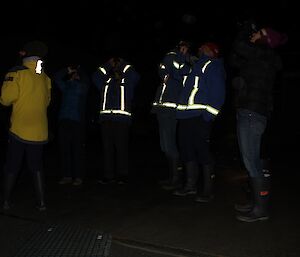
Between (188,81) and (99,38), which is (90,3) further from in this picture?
(188,81)

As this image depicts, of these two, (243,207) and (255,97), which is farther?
(243,207)

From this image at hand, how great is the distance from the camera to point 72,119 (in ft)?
25.3

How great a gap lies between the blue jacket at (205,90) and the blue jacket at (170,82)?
0.57 meters

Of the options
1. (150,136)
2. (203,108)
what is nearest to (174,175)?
(203,108)

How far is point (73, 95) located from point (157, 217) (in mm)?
2499

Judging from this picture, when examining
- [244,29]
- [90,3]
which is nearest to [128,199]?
[244,29]

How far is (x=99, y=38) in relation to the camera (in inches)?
835

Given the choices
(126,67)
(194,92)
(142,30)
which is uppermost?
(142,30)

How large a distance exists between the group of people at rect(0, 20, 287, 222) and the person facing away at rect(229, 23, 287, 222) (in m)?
0.01

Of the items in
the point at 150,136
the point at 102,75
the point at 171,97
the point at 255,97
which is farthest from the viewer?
the point at 150,136

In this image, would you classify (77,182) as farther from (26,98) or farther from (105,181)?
(26,98)

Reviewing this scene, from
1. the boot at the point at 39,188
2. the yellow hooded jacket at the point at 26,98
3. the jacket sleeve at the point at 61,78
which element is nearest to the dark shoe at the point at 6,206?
the boot at the point at 39,188

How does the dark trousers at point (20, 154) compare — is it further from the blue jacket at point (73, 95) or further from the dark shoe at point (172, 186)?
the dark shoe at point (172, 186)

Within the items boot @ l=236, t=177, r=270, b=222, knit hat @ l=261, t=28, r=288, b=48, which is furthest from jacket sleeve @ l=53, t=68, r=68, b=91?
boot @ l=236, t=177, r=270, b=222
